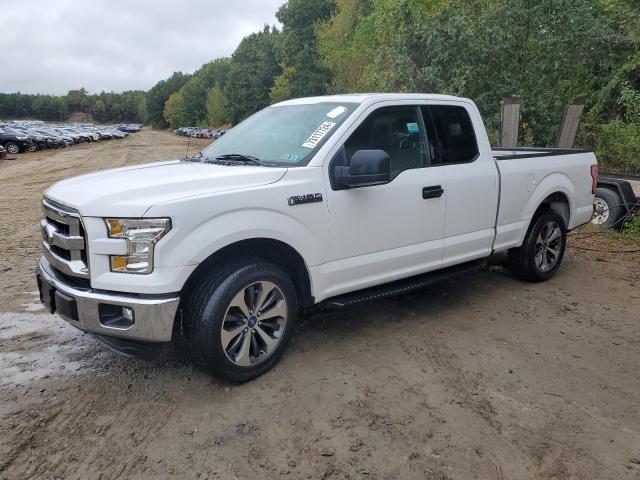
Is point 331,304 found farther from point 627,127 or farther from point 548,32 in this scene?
point 548,32

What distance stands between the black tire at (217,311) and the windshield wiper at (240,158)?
810 millimetres

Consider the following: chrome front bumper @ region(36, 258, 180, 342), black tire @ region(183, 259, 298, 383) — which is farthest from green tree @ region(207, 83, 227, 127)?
chrome front bumper @ region(36, 258, 180, 342)

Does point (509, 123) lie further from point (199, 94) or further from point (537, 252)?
point (199, 94)

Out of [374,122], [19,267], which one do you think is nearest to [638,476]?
[374,122]

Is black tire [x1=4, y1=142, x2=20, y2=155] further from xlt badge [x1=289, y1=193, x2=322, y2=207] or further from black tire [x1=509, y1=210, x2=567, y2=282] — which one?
xlt badge [x1=289, y1=193, x2=322, y2=207]

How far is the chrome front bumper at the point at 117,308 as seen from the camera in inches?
114

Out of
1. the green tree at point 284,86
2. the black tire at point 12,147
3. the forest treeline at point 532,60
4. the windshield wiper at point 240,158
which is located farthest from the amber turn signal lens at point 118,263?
the green tree at point 284,86

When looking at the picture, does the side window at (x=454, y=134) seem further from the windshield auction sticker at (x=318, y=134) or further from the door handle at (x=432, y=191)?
the windshield auction sticker at (x=318, y=134)

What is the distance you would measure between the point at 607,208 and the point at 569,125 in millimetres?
1825

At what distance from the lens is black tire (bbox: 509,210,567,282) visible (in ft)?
17.5

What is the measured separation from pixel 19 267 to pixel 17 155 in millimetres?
27779

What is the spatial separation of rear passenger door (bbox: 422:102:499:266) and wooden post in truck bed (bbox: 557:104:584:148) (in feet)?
16.9

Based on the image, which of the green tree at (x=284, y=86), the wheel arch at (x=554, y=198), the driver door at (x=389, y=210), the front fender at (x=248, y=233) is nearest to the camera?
the front fender at (x=248, y=233)

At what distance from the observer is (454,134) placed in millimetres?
4570
